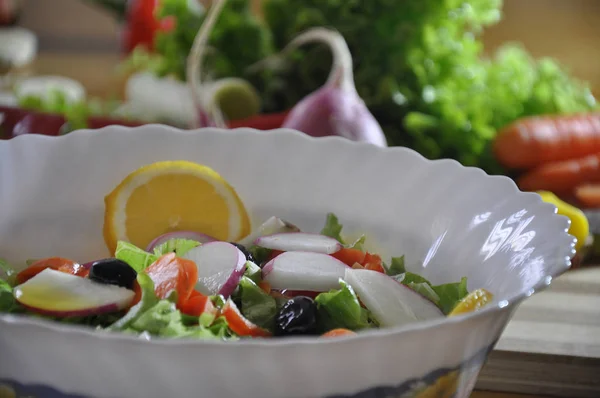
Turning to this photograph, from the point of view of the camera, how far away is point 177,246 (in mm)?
772

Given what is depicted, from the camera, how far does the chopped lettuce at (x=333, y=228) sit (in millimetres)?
860

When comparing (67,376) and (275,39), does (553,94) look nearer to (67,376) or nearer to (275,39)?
(275,39)

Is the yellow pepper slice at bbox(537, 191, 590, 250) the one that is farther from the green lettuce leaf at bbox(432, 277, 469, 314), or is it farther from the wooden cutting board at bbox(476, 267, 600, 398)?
the green lettuce leaf at bbox(432, 277, 469, 314)

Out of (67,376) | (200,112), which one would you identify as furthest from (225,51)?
(67,376)

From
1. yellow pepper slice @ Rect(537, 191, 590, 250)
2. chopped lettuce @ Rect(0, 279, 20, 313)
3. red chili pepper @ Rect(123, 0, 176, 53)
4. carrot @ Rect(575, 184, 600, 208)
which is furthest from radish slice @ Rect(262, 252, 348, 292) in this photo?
red chili pepper @ Rect(123, 0, 176, 53)

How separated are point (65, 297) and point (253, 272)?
176 mm

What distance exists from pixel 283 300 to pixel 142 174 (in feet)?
0.80

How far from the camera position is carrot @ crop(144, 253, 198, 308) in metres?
0.63

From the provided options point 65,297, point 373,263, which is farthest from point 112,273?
point 373,263

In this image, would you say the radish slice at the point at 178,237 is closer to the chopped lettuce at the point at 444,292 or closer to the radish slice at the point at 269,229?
the radish slice at the point at 269,229

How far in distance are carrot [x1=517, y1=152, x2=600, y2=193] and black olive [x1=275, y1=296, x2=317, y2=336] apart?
0.97m

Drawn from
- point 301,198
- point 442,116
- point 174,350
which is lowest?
point 442,116

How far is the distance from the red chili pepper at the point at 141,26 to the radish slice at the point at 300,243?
2.04m

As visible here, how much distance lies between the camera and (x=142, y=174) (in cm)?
85
